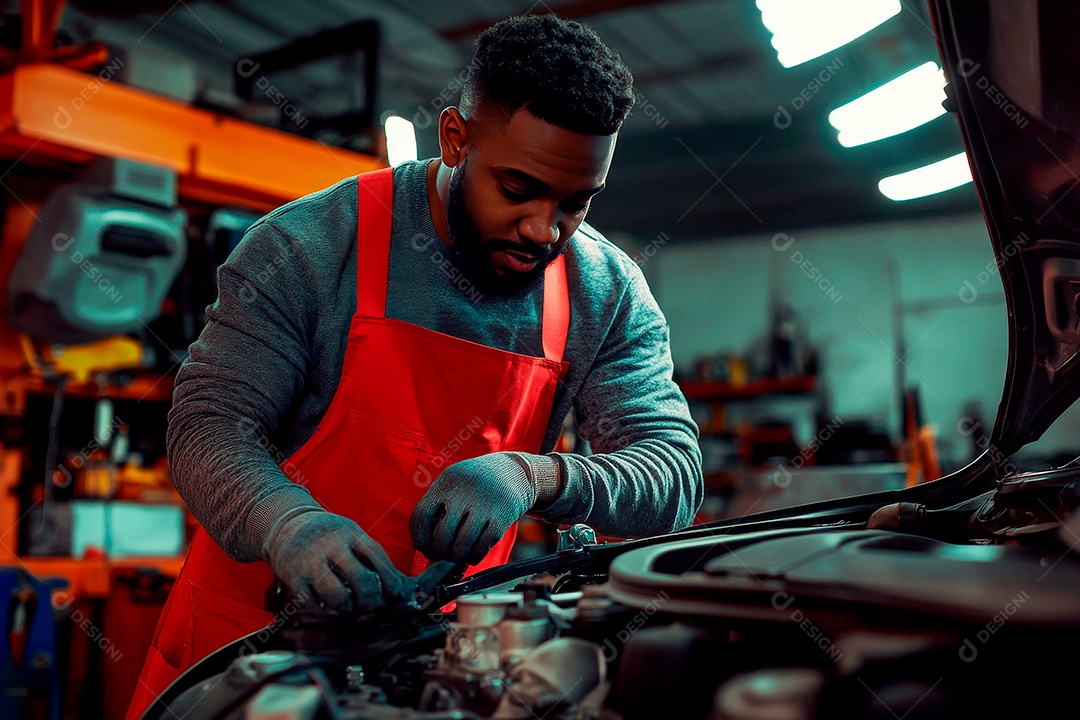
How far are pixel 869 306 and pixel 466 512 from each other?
22.9 ft

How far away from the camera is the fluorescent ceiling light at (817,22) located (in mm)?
2495

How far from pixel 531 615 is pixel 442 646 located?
0.55 ft

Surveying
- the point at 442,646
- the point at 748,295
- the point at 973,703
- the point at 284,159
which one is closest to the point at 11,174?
the point at 284,159

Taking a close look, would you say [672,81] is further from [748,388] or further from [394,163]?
[394,163]

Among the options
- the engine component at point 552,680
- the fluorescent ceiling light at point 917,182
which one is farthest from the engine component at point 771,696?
the fluorescent ceiling light at point 917,182

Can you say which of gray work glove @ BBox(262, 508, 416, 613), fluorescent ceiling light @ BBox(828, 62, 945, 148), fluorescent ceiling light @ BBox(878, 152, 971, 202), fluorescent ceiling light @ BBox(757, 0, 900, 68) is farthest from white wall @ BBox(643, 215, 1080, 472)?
gray work glove @ BBox(262, 508, 416, 613)

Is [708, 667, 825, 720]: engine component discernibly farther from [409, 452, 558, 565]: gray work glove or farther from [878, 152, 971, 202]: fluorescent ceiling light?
[878, 152, 971, 202]: fluorescent ceiling light

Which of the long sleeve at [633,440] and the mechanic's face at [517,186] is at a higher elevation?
the mechanic's face at [517,186]

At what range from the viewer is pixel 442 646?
93cm

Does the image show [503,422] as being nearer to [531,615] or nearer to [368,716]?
[531,615]

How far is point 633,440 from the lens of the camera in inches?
58.0

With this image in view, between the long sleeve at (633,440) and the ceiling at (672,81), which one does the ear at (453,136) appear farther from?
the ceiling at (672,81)

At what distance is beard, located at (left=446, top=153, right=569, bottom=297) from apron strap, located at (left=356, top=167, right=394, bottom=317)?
Result: 0.33 feet

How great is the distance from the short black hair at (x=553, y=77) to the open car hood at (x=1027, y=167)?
48 cm
